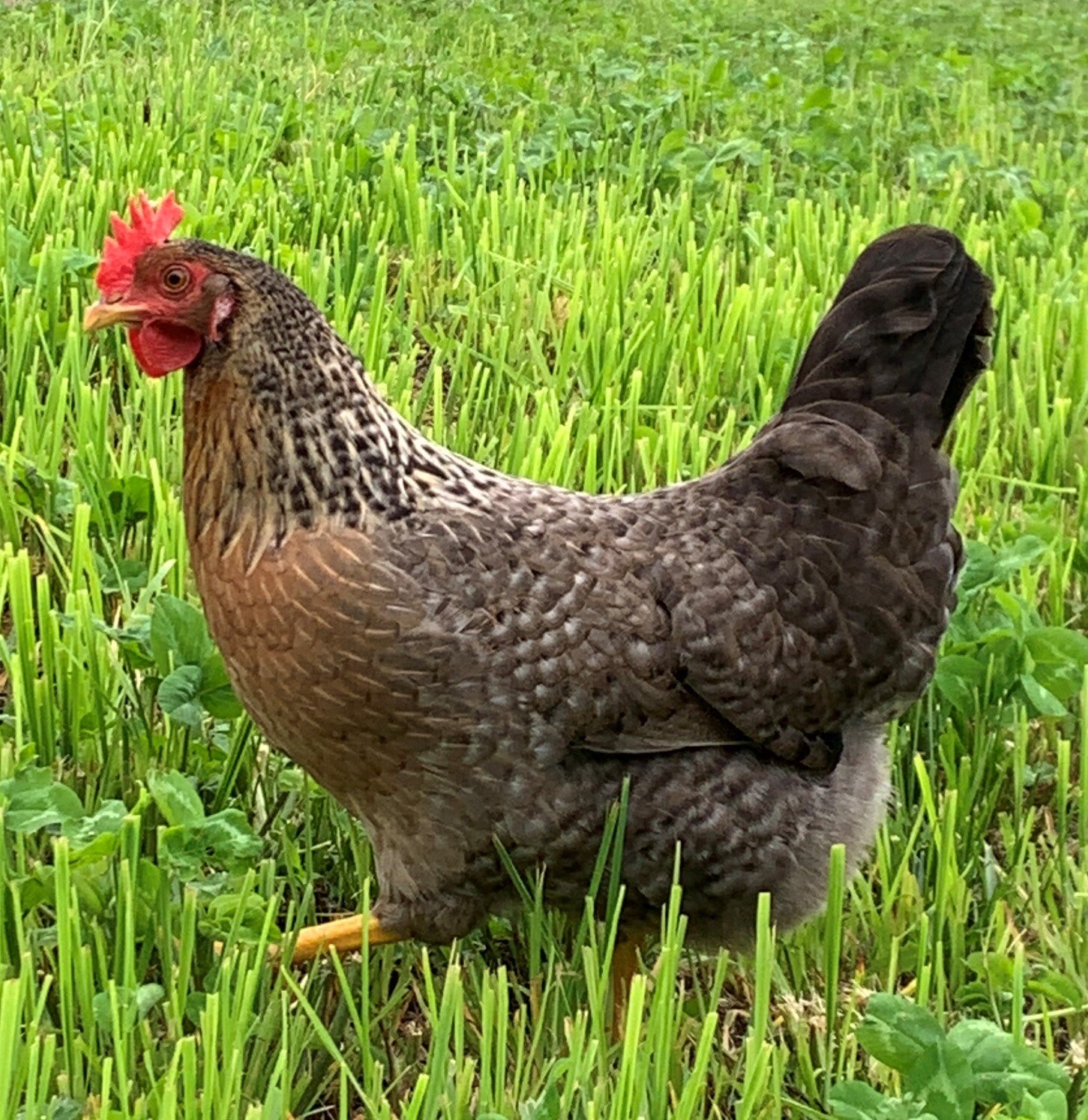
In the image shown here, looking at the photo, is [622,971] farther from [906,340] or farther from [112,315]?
[112,315]

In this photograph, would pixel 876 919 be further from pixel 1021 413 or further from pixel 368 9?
pixel 368 9

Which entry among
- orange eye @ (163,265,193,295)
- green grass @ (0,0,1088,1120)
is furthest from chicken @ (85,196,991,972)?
green grass @ (0,0,1088,1120)

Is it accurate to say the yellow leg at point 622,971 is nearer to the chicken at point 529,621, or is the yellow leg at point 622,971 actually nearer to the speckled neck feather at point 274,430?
the chicken at point 529,621

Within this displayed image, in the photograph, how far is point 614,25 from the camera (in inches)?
418

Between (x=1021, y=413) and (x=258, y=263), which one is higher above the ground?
(x=258, y=263)

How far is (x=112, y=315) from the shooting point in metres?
2.09

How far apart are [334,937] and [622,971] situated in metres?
0.52

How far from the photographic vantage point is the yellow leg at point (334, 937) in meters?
2.10

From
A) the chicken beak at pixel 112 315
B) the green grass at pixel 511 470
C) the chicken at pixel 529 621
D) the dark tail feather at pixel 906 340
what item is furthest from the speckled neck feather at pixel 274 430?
the dark tail feather at pixel 906 340

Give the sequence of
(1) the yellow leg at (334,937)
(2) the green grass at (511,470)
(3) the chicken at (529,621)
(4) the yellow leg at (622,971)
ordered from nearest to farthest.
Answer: (2) the green grass at (511,470), (3) the chicken at (529,621), (1) the yellow leg at (334,937), (4) the yellow leg at (622,971)

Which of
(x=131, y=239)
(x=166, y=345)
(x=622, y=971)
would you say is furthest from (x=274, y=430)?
(x=622, y=971)

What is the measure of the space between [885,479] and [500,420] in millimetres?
1366

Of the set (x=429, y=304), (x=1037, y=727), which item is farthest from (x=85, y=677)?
(x=429, y=304)

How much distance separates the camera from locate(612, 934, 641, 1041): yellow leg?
2.36 meters
